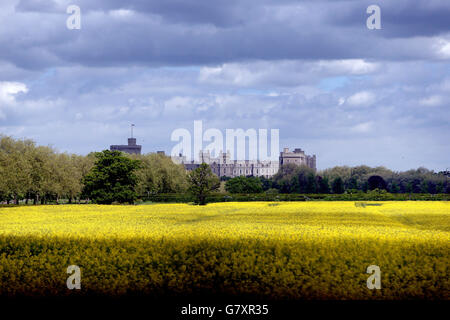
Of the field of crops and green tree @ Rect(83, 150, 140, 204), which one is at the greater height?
green tree @ Rect(83, 150, 140, 204)

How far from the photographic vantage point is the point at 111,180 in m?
56.1

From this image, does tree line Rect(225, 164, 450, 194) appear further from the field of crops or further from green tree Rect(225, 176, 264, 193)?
the field of crops

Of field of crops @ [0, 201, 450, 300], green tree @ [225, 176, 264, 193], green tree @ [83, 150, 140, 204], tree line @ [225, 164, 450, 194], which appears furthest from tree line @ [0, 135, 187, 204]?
field of crops @ [0, 201, 450, 300]

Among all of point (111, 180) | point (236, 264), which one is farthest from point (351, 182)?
point (236, 264)

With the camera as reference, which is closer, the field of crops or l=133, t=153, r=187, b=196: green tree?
the field of crops

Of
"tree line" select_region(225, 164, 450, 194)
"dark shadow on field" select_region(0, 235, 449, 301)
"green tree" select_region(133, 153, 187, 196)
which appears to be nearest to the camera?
"dark shadow on field" select_region(0, 235, 449, 301)

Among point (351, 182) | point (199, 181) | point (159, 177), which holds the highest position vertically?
point (159, 177)

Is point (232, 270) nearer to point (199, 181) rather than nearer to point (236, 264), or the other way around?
point (236, 264)

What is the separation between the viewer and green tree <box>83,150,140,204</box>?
54469mm

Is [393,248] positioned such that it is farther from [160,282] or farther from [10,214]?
[10,214]

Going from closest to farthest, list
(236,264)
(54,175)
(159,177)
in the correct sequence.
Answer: (236,264)
(54,175)
(159,177)

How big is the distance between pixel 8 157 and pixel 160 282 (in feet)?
168
